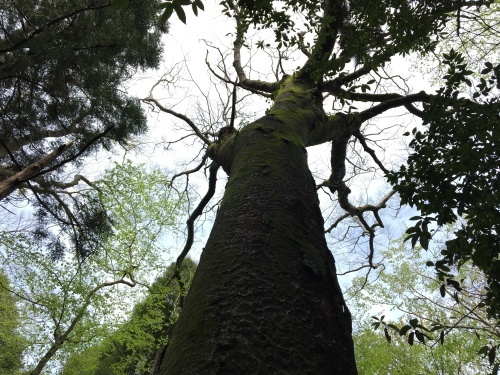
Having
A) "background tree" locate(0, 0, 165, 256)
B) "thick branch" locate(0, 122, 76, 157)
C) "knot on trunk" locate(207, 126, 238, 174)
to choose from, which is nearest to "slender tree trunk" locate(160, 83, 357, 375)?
"knot on trunk" locate(207, 126, 238, 174)

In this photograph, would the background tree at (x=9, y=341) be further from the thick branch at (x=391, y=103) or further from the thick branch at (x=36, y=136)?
the thick branch at (x=391, y=103)

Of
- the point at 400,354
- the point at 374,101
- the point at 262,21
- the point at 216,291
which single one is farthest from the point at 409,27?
the point at 400,354

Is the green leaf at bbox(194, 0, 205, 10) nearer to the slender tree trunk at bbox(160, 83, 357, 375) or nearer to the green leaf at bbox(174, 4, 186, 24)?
the green leaf at bbox(174, 4, 186, 24)

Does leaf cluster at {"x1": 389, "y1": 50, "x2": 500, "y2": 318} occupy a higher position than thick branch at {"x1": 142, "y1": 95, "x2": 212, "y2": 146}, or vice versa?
thick branch at {"x1": 142, "y1": 95, "x2": 212, "y2": 146}

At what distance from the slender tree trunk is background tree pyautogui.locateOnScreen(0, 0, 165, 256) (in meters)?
2.16

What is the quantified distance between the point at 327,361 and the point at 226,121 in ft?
19.6

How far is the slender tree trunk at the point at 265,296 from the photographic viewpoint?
87cm

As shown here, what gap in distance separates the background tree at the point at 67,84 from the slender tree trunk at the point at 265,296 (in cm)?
216

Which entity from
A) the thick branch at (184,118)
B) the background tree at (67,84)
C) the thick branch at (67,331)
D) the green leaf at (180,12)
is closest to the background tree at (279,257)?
the green leaf at (180,12)

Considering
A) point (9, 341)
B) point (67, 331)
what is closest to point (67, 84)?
point (67, 331)

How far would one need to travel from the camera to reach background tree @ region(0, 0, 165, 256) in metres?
3.38

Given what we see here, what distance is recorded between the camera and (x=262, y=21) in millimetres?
3141

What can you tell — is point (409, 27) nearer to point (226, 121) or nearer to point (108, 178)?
point (226, 121)

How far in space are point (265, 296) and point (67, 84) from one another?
427cm
